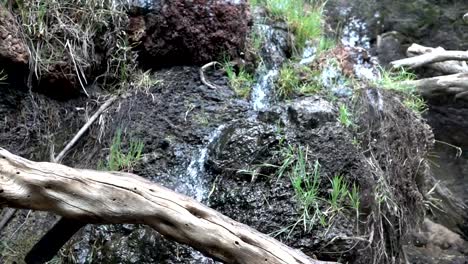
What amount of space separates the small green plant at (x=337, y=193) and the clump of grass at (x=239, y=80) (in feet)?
2.63

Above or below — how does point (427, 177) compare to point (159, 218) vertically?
below

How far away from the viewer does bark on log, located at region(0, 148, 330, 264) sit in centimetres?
179

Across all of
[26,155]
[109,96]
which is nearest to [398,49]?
[109,96]

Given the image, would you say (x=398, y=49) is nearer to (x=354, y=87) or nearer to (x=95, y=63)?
(x=354, y=87)

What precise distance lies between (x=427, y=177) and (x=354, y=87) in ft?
2.49

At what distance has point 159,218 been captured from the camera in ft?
6.02

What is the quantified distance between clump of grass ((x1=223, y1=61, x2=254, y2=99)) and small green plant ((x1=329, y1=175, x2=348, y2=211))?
2.63ft

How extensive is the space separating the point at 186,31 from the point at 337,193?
52.7 inches

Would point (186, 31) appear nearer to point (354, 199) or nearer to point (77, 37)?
point (77, 37)

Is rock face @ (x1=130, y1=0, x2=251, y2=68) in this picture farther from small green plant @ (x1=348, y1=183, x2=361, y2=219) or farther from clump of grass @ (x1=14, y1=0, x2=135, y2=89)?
small green plant @ (x1=348, y1=183, x2=361, y2=219)

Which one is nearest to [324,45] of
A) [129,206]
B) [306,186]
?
[306,186]

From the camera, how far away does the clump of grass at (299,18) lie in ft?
11.7

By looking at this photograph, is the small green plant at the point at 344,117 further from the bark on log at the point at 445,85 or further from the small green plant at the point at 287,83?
the bark on log at the point at 445,85

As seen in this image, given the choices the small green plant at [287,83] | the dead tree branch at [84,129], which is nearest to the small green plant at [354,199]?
the small green plant at [287,83]
